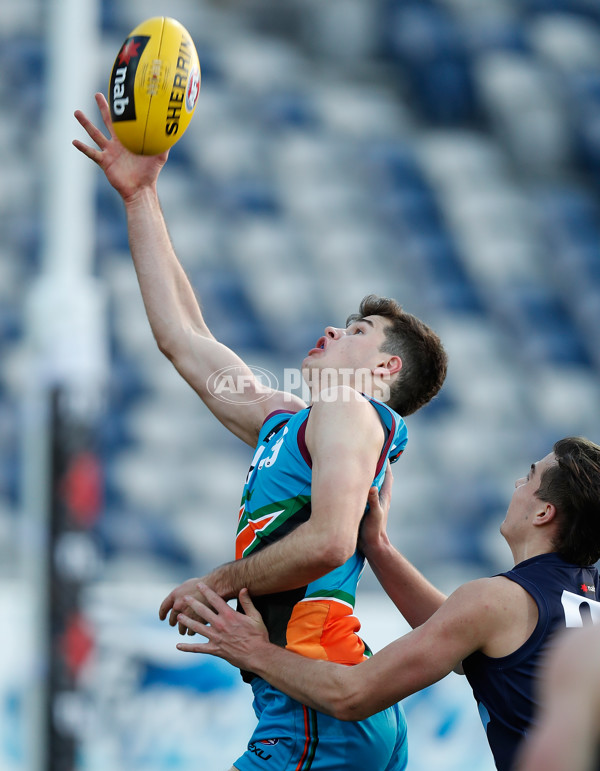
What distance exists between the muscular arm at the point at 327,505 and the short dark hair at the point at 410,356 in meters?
0.50

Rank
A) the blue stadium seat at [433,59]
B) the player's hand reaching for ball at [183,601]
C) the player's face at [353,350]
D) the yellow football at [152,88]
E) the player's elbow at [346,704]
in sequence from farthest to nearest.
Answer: the blue stadium seat at [433,59], the yellow football at [152,88], the player's face at [353,350], the player's hand reaching for ball at [183,601], the player's elbow at [346,704]

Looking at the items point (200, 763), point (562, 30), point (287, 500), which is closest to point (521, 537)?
point (287, 500)

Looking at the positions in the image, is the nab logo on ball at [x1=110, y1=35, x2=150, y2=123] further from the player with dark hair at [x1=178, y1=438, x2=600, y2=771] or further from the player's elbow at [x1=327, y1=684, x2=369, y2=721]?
the player's elbow at [x1=327, y1=684, x2=369, y2=721]

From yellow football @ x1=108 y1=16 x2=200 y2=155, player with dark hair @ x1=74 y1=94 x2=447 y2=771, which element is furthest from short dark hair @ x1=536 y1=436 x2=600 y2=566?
yellow football @ x1=108 y1=16 x2=200 y2=155

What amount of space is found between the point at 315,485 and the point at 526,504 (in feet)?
1.87

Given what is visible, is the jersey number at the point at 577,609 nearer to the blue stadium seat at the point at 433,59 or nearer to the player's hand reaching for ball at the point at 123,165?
the player's hand reaching for ball at the point at 123,165

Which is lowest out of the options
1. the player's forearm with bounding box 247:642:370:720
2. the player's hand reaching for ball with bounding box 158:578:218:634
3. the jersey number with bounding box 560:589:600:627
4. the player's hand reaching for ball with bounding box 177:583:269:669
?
the player's forearm with bounding box 247:642:370:720

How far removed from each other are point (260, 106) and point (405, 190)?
1.67 meters

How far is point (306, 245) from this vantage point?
9656 mm

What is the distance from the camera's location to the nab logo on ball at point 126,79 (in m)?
3.39

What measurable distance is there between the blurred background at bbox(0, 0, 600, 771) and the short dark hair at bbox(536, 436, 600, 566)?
4563 millimetres

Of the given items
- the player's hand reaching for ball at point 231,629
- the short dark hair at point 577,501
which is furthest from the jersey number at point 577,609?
the player's hand reaching for ball at point 231,629

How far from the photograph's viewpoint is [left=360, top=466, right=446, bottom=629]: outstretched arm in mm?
3066

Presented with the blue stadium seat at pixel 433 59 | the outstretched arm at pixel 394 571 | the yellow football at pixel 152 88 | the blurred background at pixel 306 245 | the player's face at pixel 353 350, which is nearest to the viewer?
the outstretched arm at pixel 394 571
